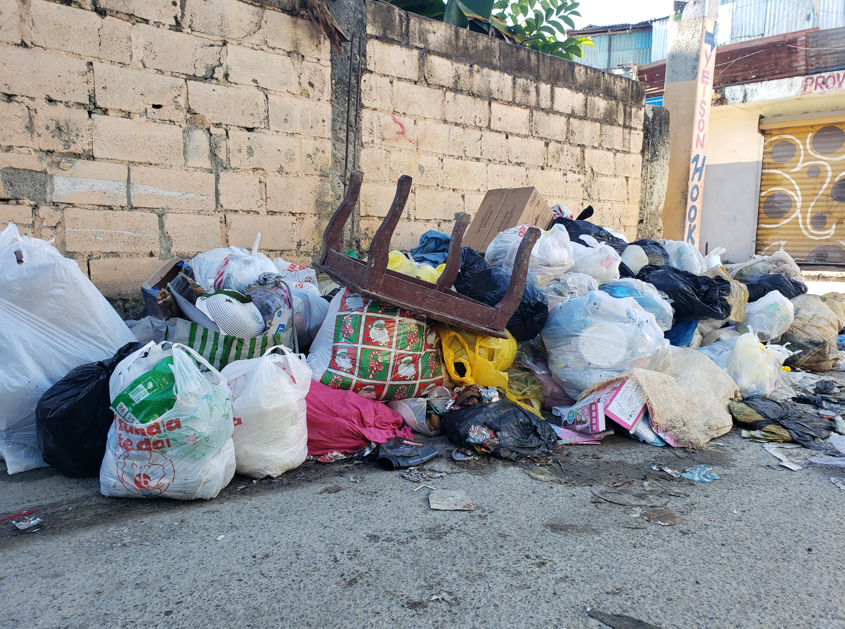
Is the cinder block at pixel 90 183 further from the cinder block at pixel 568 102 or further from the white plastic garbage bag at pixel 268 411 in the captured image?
the cinder block at pixel 568 102

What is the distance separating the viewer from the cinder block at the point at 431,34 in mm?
4422

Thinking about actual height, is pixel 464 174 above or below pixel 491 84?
below

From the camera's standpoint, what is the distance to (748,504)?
2.16 m

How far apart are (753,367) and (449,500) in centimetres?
228

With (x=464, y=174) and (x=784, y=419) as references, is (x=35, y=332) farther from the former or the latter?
(x=784, y=419)

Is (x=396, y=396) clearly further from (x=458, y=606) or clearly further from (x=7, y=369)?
(x=7, y=369)

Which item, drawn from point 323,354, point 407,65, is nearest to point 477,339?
point 323,354

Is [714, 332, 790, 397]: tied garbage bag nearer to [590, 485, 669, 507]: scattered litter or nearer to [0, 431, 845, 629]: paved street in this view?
[0, 431, 845, 629]: paved street

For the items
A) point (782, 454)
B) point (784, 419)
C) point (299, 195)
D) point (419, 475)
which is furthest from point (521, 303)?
point (299, 195)

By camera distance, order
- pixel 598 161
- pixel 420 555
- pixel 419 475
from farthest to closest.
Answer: pixel 598 161 < pixel 419 475 < pixel 420 555

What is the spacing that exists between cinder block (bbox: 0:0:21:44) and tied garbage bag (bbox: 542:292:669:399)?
10.4 feet

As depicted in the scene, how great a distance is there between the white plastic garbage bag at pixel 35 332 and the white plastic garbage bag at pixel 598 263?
2.70 metres

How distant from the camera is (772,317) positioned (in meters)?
4.22

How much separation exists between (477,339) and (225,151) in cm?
205
